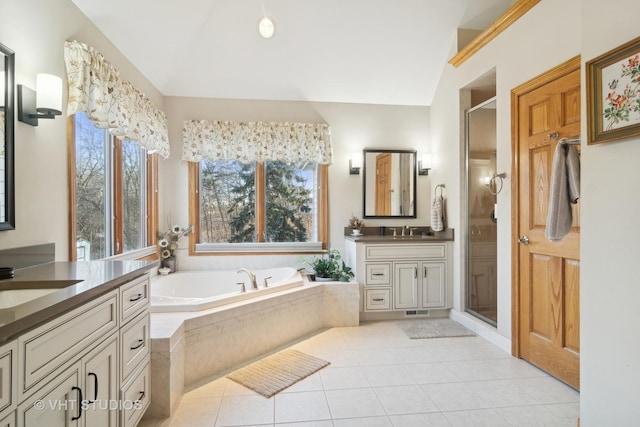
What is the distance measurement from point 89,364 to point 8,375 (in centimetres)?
40

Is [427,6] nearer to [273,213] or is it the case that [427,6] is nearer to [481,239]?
[481,239]

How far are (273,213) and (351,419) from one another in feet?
8.06

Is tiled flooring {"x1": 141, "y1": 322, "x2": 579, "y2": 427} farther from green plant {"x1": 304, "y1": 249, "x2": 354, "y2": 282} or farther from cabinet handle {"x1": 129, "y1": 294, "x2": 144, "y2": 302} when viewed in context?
green plant {"x1": 304, "y1": 249, "x2": 354, "y2": 282}

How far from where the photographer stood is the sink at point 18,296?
1257 millimetres

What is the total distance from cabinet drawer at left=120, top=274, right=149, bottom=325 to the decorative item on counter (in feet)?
8.09

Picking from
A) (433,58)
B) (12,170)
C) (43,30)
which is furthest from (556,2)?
(12,170)

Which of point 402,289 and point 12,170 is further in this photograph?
point 402,289

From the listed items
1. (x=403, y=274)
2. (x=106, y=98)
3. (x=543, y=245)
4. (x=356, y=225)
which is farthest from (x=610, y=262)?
(x=106, y=98)

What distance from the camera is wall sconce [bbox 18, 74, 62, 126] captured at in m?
1.63

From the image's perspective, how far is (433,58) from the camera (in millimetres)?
3564

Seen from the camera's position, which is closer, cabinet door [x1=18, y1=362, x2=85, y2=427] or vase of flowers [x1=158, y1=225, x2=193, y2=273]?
cabinet door [x1=18, y1=362, x2=85, y2=427]

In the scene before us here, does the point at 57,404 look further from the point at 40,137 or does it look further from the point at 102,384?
the point at 40,137

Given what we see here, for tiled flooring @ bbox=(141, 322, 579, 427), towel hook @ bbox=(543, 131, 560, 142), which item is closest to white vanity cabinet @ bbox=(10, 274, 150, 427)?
tiled flooring @ bbox=(141, 322, 579, 427)

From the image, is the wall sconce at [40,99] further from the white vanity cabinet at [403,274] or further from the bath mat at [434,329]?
the bath mat at [434,329]
